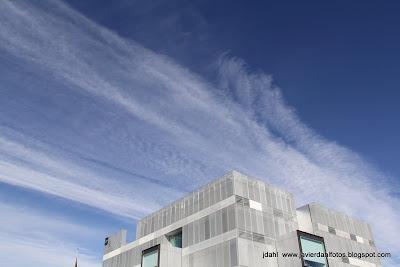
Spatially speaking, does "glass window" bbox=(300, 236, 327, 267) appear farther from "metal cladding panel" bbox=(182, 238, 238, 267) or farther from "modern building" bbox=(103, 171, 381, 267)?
"metal cladding panel" bbox=(182, 238, 238, 267)

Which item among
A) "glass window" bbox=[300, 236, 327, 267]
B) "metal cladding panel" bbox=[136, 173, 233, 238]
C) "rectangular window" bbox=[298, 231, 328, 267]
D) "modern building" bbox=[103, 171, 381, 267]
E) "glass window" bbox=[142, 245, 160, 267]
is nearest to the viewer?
"rectangular window" bbox=[298, 231, 328, 267]

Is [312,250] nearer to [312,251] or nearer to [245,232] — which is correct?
[312,251]

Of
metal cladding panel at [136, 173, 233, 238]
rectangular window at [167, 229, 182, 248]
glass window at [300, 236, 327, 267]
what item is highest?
metal cladding panel at [136, 173, 233, 238]

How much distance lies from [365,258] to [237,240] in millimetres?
34054

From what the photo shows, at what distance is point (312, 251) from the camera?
5794 cm

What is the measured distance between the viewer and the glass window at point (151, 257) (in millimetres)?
63781

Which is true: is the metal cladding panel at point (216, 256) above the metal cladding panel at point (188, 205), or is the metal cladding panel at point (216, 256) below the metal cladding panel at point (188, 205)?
below

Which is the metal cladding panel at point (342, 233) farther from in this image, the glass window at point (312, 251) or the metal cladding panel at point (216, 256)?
the metal cladding panel at point (216, 256)

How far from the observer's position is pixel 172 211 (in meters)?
73.4

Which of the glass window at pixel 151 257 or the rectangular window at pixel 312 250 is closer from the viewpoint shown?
the rectangular window at pixel 312 250

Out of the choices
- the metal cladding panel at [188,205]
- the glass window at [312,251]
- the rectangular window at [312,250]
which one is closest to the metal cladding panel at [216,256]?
the metal cladding panel at [188,205]

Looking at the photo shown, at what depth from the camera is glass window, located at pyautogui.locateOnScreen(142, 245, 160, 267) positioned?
6378 cm

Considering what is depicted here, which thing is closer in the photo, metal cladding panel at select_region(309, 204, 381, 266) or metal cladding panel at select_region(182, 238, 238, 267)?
metal cladding panel at select_region(182, 238, 238, 267)

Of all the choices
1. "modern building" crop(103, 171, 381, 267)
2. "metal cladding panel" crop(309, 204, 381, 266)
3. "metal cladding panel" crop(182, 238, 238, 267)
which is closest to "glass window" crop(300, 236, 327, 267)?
"modern building" crop(103, 171, 381, 267)
